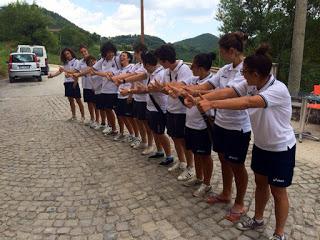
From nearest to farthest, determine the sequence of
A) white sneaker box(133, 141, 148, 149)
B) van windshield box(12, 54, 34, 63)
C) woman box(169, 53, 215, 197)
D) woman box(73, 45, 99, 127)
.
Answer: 1. woman box(169, 53, 215, 197)
2. white sneaker box(133, 141, 148, 149)
3. woman box(73, 45, 99, 127)
4. van windshield box(12, 54, 34, 63)

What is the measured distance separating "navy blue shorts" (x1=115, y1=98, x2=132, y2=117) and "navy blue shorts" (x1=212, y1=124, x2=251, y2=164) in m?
3.12

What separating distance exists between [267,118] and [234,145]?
0.80 m

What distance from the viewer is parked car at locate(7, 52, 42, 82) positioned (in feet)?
68.2

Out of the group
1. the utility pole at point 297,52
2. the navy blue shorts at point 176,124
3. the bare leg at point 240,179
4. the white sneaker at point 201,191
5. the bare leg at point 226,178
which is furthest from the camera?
the utility pole at point 297,52

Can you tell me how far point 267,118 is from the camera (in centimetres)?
325

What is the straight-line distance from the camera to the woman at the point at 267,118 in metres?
3.08

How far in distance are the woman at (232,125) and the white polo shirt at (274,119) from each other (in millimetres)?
502

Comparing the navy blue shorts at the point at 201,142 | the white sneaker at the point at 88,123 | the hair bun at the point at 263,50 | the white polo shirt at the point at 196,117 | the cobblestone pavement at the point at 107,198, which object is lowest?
the cobblestone pavement at the point at 107,198

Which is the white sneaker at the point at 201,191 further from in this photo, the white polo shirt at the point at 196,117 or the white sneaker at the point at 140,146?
the white sneaker at the point at 140,146

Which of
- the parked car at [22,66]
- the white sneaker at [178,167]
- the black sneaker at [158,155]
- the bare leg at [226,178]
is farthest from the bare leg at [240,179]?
the parked car at [22,66]

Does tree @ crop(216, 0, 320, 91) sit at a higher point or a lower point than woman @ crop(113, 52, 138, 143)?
higher

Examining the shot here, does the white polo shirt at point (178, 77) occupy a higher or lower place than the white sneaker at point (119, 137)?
higher

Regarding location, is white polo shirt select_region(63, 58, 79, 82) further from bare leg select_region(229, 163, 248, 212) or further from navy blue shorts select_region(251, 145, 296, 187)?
navy blue shorts select_region(251, 145, 296, 187)

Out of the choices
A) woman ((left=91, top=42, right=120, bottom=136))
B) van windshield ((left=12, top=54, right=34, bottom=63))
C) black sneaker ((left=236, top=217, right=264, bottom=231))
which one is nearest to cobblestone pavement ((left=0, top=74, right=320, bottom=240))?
black sneaker ((left=236, top=217, right=264, bottom=231))
